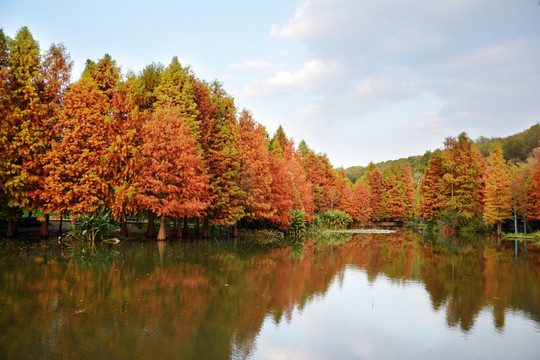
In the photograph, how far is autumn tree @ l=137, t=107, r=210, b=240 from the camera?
25266mm

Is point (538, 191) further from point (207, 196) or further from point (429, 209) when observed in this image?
point (207, 196)

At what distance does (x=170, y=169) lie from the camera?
1060 inches

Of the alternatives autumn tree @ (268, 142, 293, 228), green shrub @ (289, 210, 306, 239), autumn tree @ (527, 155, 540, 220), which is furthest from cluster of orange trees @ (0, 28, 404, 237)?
autumn tree @ (527, 155, 540, 220)

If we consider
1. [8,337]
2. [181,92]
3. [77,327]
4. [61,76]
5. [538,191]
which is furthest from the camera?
[538,191]

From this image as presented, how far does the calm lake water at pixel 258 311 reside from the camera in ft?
21.6

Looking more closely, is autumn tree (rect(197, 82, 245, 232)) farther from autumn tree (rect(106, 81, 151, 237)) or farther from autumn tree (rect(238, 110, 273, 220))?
autumn tree (rect(106, 81, 151, 237))

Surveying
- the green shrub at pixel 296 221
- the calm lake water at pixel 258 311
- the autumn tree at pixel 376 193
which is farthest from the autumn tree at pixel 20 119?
the autumn tree at pixel 376 193

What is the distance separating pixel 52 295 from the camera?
9852 millimetres

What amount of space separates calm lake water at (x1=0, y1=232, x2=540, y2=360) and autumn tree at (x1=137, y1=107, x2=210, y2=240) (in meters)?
9.21

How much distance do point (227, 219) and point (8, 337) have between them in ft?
78.4

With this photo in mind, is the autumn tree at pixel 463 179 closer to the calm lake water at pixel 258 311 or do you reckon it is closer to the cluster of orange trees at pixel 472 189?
the cluster of orange trees at pixel 472 189

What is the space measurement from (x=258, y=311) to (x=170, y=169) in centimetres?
1969

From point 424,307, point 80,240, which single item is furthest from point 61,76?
point 424,307

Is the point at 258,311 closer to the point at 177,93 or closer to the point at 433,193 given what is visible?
the point at 177,93
